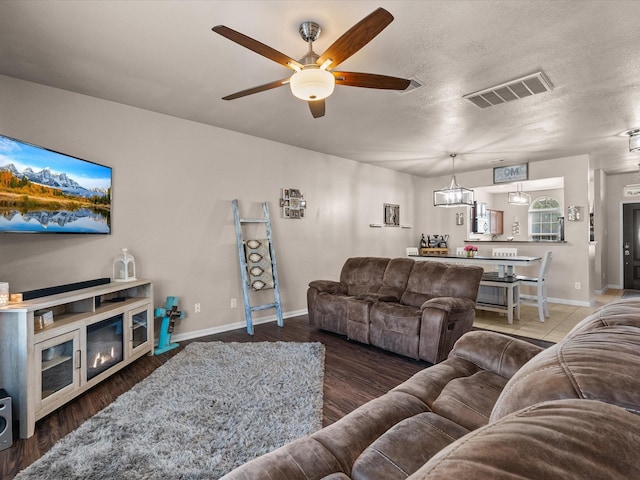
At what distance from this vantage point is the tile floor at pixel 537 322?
4211mm

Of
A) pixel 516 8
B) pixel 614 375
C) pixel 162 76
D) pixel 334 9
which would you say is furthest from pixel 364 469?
pixel 162 76

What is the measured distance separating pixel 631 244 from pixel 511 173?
3.72m

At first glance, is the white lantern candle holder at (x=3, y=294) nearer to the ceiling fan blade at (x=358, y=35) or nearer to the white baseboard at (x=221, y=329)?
the white baseboard at (x=221, y=329)

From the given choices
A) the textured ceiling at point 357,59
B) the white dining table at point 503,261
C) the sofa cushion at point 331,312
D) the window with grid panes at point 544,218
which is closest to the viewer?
the textured ceiling at point 357,59

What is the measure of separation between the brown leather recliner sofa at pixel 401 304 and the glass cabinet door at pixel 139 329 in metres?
1.93

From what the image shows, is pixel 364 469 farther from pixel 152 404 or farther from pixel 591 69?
pixel 591 69

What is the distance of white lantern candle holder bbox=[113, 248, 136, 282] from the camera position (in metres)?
3.27

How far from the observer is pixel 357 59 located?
8.57 feet

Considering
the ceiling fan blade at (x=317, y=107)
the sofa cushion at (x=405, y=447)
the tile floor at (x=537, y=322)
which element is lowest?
the tile floor at (x=537, y=322)

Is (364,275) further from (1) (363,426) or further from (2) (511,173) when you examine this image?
(2) (511,173)

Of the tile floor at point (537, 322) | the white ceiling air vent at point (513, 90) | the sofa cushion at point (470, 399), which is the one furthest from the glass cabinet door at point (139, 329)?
the tile floor at point (537, 322)

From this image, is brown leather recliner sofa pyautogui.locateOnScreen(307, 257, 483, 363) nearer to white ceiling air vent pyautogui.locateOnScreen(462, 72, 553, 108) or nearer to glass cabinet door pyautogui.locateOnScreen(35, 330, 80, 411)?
white ceiling air vent pyautogui.locateOnScreen(462, 72, 553, 108)

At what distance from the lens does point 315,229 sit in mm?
5410

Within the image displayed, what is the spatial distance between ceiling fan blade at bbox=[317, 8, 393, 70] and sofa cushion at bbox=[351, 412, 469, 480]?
1.87 metres
